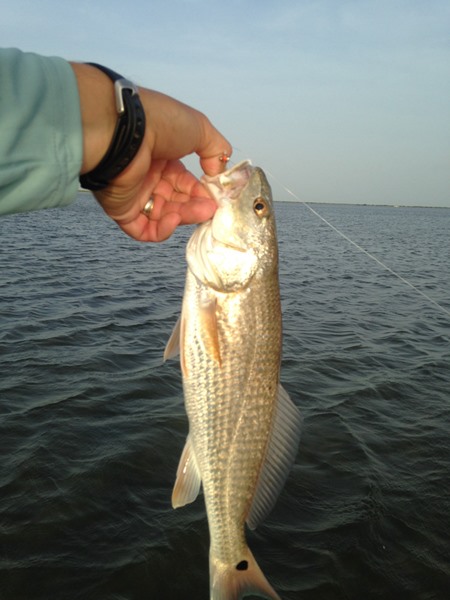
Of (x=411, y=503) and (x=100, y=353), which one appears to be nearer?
(x=411, y=503)

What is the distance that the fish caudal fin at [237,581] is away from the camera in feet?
9.31

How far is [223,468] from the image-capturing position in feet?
9.82

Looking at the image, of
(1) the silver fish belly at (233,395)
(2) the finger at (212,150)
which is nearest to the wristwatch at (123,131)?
(2) the finger at (212,150)

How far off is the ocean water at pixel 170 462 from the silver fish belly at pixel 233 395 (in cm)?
177

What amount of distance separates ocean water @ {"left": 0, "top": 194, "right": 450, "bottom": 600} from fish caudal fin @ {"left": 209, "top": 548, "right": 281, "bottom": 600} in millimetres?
1603

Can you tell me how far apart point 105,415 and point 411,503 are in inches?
153

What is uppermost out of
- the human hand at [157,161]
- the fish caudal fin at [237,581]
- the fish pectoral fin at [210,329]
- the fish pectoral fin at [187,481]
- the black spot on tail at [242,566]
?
the human hand at [157,161]

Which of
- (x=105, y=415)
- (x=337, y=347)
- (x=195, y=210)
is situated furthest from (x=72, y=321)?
(x=195, y=210)

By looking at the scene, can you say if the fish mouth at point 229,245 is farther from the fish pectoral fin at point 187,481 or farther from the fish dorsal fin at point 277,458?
the fish pectoral fin at point 187,481

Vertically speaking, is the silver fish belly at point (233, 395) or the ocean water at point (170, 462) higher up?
the silver fish belly at point (233, 395)

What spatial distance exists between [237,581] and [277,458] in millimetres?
721

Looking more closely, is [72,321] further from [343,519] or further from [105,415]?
[343,519]

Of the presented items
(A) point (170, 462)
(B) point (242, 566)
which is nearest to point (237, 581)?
(B) point (242, 566)

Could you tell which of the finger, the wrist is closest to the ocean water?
the finger
